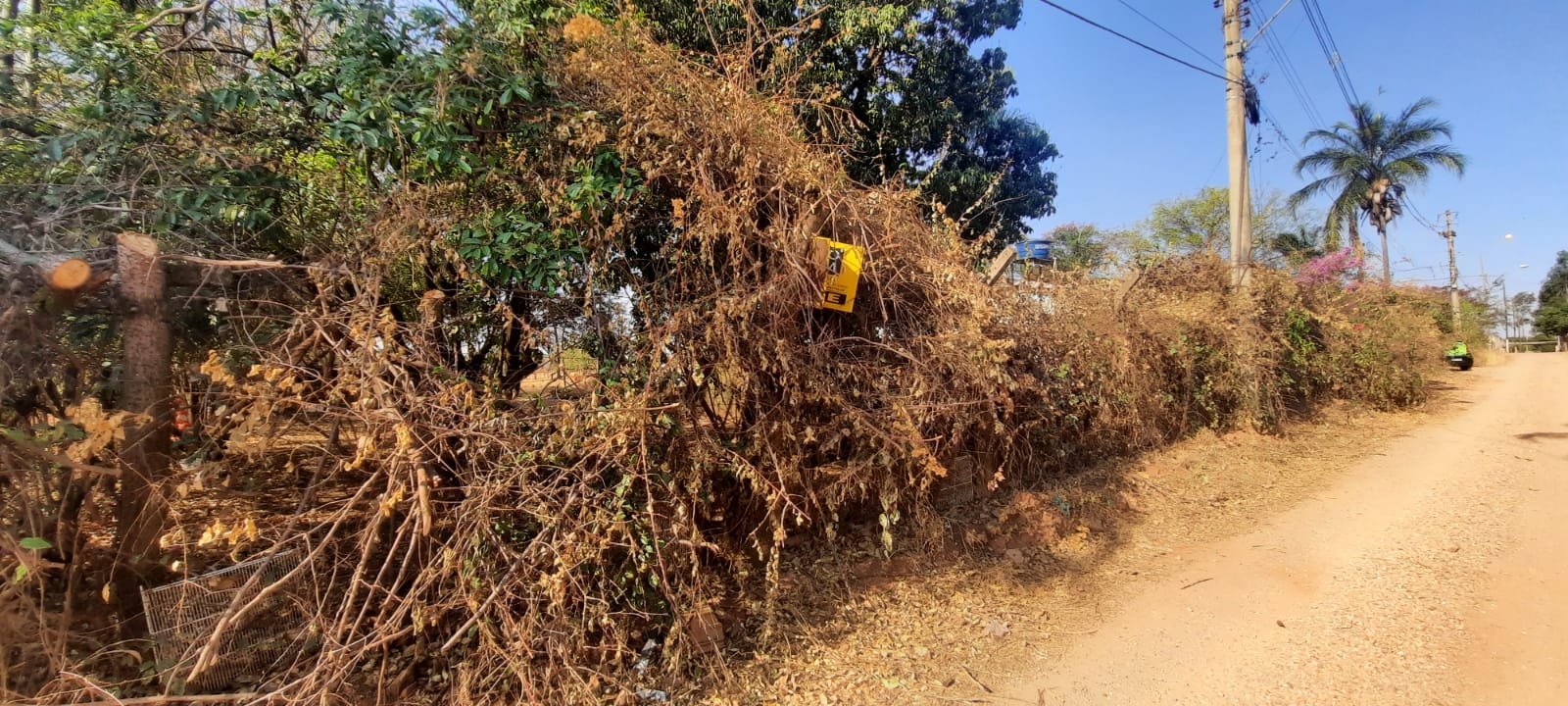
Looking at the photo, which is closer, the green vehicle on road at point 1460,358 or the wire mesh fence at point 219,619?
the wire mesh fence at point 219,619

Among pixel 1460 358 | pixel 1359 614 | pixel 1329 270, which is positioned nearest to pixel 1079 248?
pixel 1329 270

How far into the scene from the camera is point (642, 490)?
3178 millimetres

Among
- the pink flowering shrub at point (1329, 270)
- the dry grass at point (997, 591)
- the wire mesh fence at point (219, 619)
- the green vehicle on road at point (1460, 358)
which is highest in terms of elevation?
the pink flowering shrub at point (1329, 270)

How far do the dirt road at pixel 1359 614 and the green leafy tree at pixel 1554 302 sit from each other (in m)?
53.4

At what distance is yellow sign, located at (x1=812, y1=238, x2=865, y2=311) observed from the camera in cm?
374

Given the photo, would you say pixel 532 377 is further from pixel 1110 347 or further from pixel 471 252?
pixel 1110 347

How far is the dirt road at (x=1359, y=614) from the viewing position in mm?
2990

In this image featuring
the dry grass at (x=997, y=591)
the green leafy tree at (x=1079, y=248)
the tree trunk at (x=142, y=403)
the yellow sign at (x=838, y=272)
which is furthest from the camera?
the green leafy tree at (x=1079, y=248)

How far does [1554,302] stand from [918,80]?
194 ft

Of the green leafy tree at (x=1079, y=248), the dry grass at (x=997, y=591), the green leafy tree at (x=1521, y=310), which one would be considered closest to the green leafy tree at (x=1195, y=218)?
the green leafy tree at (x=1079, y=248)

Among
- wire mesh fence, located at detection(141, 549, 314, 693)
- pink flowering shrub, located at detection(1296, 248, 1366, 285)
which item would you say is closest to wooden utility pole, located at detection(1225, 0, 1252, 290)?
pink flowering shrub, located at detection(1296, 248, 1366, 285)

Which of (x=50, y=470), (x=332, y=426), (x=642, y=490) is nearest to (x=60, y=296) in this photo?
(x=50, y=470)

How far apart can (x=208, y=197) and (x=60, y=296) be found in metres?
0.82

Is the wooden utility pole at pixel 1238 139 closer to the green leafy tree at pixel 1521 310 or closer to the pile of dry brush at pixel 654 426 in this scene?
the pile of dry brush at pixel 654 426
